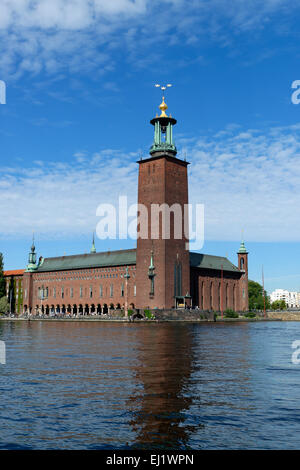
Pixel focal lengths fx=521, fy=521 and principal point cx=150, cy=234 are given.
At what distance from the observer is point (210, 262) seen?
113 m

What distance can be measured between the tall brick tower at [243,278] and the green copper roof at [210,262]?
1664 millimetres

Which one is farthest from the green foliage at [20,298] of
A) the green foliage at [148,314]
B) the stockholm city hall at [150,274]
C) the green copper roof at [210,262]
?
the green foliage at [148,314]

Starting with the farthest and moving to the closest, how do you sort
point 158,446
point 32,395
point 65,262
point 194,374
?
point 65,262
point 194,374
point 32,395
point 158,446

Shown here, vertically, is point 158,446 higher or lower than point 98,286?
lower

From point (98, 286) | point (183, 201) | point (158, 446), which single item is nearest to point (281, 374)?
point (158, 446)

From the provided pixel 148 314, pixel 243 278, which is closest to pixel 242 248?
pixel 243 278

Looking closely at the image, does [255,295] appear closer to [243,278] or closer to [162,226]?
[243,278]

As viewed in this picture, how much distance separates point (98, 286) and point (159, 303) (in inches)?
911

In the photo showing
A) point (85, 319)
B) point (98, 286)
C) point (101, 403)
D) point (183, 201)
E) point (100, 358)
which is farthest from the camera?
point (98, 286)

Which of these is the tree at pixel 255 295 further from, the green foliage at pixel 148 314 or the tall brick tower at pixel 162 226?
the green foliage at pixel 148 314

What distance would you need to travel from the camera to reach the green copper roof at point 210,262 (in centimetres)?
10852

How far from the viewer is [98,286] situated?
352ft

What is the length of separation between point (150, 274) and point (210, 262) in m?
27.2

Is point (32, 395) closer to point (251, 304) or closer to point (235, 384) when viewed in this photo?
point (235, 384)
